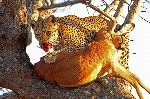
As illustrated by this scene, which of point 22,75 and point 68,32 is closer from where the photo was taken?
point 22,75

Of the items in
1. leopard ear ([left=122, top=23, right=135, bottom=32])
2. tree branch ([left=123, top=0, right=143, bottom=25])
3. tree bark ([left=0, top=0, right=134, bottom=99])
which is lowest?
tree bark ([left=0, top=0, right=134, bottom=99])

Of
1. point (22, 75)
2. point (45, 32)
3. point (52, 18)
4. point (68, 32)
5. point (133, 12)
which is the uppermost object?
point (133, 12)

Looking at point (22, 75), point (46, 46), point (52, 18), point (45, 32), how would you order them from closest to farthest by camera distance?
point (22, 75)
point (46, 46)
point (45, 32)
point (52, 18)

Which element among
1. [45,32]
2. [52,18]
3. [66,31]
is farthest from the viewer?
[66,31]

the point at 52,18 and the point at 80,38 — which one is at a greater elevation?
the point at 52,18

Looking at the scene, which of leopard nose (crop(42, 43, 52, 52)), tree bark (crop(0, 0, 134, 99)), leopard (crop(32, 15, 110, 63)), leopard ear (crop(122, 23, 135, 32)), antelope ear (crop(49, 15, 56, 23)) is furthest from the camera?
antelope ear (crop(49, 15, 56, 23))

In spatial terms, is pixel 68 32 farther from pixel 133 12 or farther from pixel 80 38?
pixel 133 12

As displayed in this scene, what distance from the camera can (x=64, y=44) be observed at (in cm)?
457

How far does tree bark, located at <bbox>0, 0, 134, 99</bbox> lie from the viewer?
11.3 ft

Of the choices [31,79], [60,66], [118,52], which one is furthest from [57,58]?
[118,52]

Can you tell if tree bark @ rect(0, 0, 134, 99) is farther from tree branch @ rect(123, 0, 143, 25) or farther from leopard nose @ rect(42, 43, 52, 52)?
tree branch @ rect(123, 0, 143, 25)

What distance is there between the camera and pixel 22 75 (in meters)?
3.55

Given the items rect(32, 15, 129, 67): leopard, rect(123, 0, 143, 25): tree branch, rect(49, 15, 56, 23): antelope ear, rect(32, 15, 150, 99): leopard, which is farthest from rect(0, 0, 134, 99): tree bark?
rect(123, 0, 143, 25): tree branch

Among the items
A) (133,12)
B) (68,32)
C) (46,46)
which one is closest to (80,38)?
(68,32)
